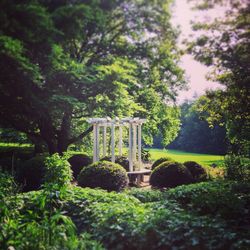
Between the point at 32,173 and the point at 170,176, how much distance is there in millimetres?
4467

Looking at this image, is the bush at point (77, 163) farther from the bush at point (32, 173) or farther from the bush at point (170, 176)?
the bush at point (170, 176)

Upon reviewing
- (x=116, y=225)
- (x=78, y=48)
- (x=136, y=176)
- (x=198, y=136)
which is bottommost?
(x=136, y=176)

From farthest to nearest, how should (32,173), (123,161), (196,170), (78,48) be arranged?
1. (123,161)
2. (196,170)
3. (32,173)
4. (78,48)

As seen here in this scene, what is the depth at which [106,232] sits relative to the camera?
5016 mm

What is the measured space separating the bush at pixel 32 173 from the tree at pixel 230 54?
5564 millimetres

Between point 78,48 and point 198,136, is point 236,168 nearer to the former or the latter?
point 78,48

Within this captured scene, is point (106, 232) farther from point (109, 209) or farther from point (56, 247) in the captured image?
point (56, 247)

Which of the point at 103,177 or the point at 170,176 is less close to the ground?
the point at 103,177

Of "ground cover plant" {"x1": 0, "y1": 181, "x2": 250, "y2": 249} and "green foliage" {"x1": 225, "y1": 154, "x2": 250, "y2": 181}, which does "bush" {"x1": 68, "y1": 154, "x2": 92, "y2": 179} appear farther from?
"ground cover plant" {"x1": 0, "y1": 181, "x2": 250, "y2": 249}

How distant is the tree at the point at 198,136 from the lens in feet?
99.8

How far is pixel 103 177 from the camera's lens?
10.0m

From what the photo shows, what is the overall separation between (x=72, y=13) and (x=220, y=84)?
16.8 ft

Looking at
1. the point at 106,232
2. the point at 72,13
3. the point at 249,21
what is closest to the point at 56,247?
the point at 106,232

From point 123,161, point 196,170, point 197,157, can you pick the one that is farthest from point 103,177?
point 197,157
